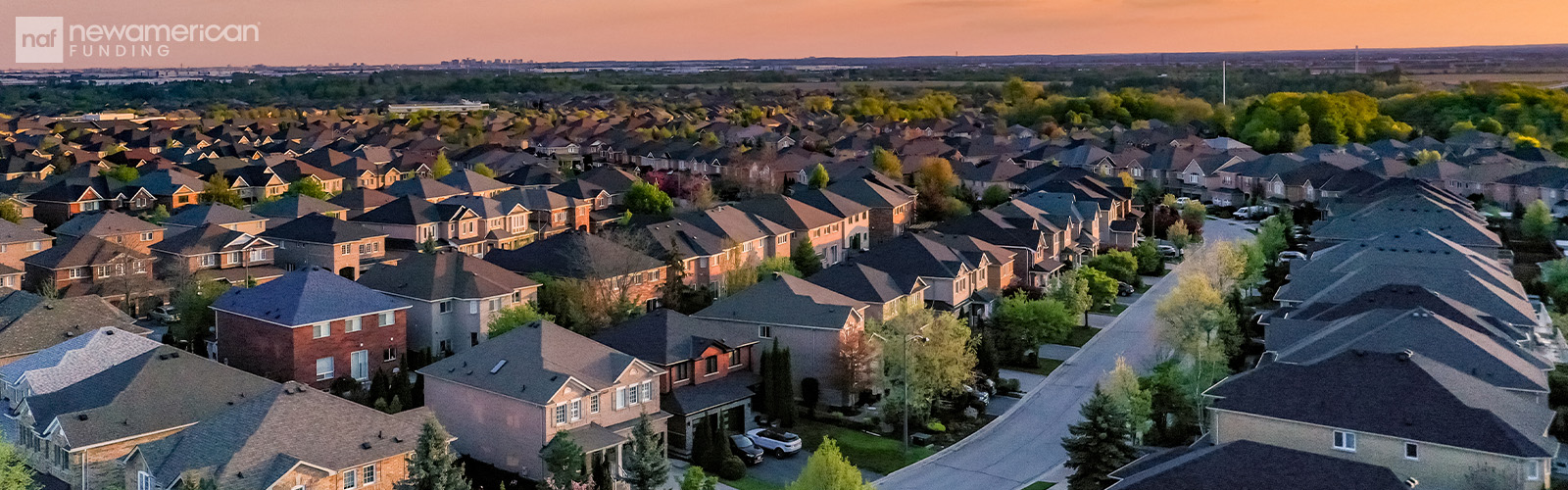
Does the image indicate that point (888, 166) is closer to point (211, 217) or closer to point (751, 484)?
point (211, 217)

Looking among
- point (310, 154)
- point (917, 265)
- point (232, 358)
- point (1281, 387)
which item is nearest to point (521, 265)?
point (232, 358)

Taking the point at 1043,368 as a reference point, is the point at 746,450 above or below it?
below

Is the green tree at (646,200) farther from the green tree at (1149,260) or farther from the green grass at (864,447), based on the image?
the green grass at (864,447)

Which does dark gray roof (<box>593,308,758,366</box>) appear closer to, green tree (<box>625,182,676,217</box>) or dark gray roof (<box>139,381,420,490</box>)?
dark gray roof (<box>139,381,420,490</box>)

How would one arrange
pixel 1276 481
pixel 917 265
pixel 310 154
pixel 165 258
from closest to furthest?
pixel 1276 481 < pixel 917 265 < pixel 165 258 < pixel 310 154

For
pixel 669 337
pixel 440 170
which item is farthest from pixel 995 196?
pixel 669 337

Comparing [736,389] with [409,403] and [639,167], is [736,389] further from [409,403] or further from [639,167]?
[639,167]

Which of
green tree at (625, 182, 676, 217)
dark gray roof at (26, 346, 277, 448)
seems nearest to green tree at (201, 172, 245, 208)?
green tree at (625, 182, 676, 217)
